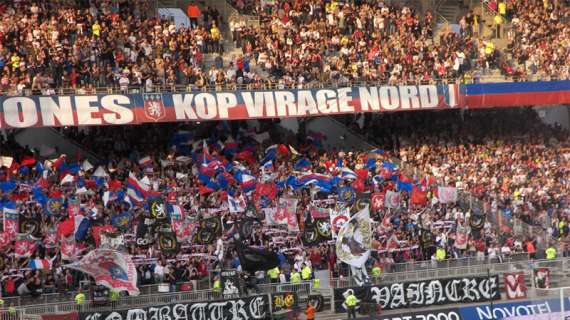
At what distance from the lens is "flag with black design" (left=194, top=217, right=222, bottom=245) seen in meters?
35.5

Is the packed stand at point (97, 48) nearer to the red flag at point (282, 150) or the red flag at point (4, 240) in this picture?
the red flag at point (282, 150)

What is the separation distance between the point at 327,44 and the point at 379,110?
346 centimetres

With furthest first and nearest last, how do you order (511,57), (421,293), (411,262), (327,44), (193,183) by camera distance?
1. (511,57)
2. (327,44)
3. (193,183)
4. (411,262)
5. (421,293)

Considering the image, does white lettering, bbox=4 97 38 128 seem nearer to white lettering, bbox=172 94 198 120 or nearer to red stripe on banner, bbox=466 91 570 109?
white lettering, bbox=172 94 198 120

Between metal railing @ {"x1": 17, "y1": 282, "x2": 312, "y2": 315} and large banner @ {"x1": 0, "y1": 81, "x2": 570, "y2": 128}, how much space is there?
8684 mm

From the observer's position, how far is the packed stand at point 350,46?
43750 mm

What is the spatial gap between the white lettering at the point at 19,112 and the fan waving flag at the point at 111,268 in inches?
312

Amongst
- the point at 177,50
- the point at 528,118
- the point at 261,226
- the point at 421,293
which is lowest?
the point at 421,293

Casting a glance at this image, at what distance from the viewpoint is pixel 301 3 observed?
153 feet

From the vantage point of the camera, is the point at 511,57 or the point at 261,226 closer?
the point at 261,226

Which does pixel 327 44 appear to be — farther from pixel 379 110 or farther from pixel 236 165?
pixel 236 165

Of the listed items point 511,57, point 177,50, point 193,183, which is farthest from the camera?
point 511,57

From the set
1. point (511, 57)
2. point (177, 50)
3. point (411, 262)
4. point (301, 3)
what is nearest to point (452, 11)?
point (511, 57)

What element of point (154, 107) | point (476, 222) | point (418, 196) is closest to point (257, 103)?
→ point (154, 107)
